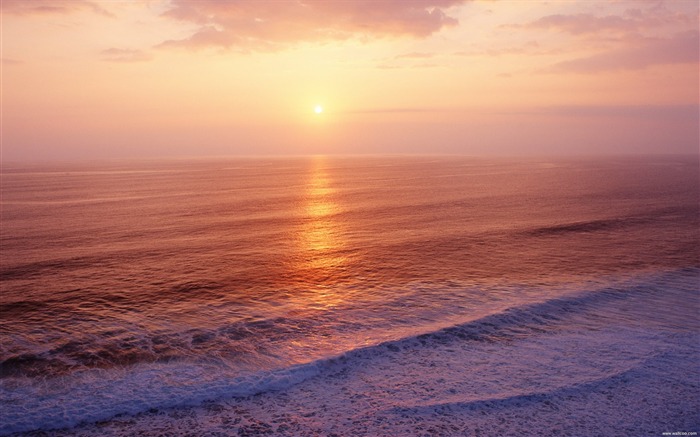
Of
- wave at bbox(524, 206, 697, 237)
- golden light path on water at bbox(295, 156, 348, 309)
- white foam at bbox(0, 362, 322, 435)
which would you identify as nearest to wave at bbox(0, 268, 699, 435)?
white foam at bbox(0, 362, 322, 435)

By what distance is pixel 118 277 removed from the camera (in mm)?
23438

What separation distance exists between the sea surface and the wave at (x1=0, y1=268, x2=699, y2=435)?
0.06 meters

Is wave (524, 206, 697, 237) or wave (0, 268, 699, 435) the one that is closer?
wave (0, 268, 699, 435)

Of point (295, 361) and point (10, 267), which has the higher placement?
point (10, 267)

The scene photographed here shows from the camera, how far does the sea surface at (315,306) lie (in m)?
13.4

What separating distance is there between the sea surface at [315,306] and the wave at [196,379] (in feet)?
0.19

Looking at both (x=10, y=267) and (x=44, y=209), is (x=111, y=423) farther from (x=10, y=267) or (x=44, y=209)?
(x=44, y=209)

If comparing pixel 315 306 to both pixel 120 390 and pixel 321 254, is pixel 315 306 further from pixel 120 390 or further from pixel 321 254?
pixel 321 254

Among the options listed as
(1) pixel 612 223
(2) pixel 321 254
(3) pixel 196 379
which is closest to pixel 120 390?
(3) pixel 196 379

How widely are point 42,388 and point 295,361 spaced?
6786 mm

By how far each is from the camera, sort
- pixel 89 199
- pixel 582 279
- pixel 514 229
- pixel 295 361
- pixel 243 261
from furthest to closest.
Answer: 1. pixel 89 199
2. pixel 514 229
3. pixel 243 261
4. pixel 582 279
5. pixel 295 361

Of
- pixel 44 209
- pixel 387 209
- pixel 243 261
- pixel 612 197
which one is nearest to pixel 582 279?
pixel 243 261

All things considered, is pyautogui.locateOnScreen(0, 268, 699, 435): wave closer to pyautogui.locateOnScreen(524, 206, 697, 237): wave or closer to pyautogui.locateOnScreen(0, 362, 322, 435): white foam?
pyautogui.locateOnScreen(0, 362, 322, 435): white foam

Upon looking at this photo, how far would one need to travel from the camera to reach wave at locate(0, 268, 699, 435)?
1198 centimetres
